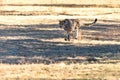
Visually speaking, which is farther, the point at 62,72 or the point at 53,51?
the point at 53,51

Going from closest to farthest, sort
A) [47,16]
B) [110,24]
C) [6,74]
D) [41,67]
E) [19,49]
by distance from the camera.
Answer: [6,74] < [41,67] < [19,49] < [110,24] < [47,16]

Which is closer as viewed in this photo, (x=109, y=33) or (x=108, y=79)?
(x=108, y=79)

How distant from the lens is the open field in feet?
38.0

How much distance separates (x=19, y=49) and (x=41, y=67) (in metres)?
5.12

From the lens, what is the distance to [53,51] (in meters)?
17.0

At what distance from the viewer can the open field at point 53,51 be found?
38.0 ft

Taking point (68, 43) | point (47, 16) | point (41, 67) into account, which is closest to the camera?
point (41, 67)

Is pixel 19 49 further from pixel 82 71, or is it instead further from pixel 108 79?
pixel 108 79

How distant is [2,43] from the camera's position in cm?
1903

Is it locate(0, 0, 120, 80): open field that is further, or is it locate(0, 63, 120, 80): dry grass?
locate(0, 0, 120, 80): open field

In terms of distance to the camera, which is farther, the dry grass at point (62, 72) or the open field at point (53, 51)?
the open field at point (53, 51)

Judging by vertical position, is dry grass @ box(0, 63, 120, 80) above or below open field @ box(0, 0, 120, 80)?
above

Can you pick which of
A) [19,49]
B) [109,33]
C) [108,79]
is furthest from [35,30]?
[108,79]

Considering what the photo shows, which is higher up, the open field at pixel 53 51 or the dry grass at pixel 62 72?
the dry grass at pixel 62 72
